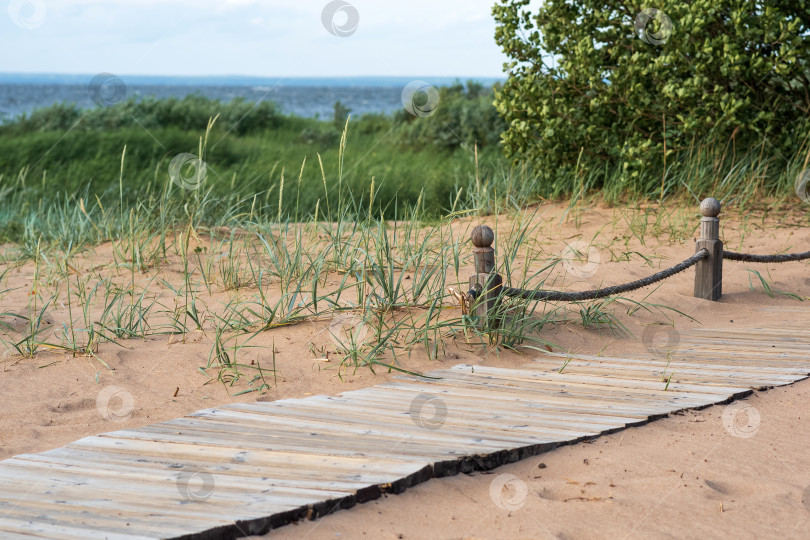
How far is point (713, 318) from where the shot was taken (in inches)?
193

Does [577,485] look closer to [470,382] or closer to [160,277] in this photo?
[470,382]

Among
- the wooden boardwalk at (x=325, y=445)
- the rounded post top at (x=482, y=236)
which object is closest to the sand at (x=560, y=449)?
the wooden boardwalk at (x=325, y=445)

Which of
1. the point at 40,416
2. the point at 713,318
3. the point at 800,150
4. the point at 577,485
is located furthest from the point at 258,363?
the point at 800,150

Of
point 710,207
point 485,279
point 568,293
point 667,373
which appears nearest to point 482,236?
point 485,279

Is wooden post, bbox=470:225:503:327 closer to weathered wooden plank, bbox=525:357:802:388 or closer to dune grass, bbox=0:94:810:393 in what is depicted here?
dune grass, bbox=0:94:810:393

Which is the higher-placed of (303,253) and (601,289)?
(303,253)

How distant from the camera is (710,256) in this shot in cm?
519

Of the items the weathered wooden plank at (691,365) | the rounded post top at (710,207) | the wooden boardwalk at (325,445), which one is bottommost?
the weathered wooden plank at (691,365)

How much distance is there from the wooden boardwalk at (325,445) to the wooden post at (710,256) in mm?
1427

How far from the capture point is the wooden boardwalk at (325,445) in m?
2.25

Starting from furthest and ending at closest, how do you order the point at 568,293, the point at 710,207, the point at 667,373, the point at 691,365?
the point at 710,207 < the point at 568,293 < the point at 691,365 < the point at 667,373

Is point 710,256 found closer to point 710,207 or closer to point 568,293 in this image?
point 710,207

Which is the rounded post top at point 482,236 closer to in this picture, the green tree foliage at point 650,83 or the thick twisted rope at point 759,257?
the thick twisted rope at point 759,257

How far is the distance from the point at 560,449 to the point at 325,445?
851mm
